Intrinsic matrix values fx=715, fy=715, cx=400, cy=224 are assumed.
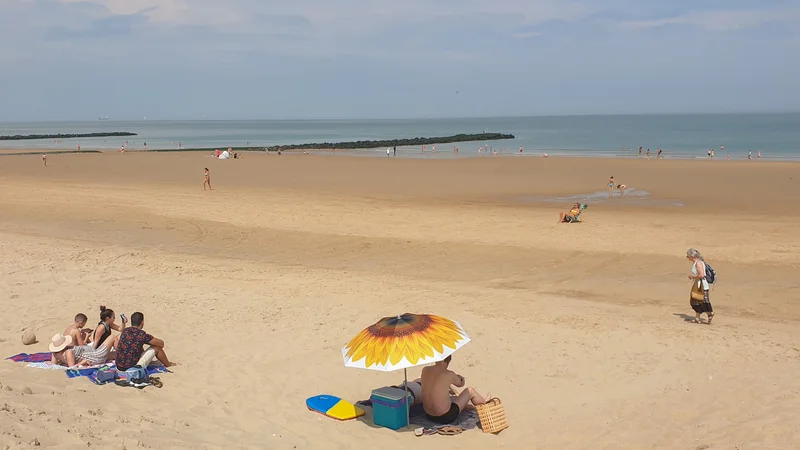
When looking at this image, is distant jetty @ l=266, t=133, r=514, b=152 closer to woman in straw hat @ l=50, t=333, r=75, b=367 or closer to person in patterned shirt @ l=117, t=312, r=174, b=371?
woman in straw hat @ l=50, t=333, r=75, b=367

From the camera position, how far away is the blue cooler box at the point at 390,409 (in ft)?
25.7

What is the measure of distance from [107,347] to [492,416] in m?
5.04

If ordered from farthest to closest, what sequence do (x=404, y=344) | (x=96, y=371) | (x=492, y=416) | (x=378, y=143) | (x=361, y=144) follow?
(x=378, y=143) → (x=361, y=144) → (x=96, y=371) → (x=492, y=416) → (x=404, y=344)

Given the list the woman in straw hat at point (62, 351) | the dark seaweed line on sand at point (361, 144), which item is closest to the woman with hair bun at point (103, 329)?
the woman in straw hat at point (62, 351)

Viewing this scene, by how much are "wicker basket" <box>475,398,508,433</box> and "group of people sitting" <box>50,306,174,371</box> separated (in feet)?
13.7

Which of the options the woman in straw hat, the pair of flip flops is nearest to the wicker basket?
the pair of flip flops

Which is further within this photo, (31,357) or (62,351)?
(31,357)

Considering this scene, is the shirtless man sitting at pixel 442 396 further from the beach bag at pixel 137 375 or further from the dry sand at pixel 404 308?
the beach bag at pixel 137 375

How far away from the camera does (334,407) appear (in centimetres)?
817

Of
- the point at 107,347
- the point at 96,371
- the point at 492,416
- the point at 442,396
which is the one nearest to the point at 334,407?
the point at 442,396

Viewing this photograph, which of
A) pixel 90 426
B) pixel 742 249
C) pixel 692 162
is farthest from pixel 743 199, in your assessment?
pixel 90 426

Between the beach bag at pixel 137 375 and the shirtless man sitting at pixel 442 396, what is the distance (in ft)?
11.0

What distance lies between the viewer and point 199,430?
7.22m

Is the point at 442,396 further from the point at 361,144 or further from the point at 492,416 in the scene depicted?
the point at 361,144
